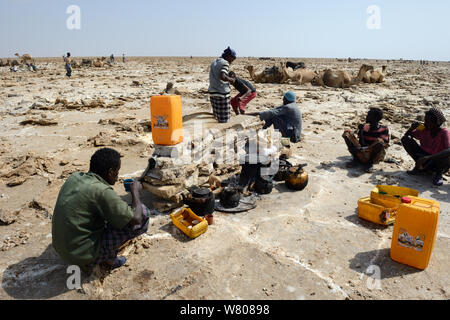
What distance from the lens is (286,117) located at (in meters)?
5.95

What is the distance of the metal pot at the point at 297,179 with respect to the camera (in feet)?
14.2

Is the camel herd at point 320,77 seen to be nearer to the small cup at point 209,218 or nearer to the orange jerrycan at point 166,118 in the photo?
the orange jerrycan at point 166,118

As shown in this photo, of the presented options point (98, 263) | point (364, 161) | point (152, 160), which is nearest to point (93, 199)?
point (98, 263)

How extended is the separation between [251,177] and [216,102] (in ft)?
5.93

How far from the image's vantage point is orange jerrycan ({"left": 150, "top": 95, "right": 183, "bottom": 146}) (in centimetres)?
339

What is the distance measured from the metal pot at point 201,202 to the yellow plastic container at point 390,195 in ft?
6.61

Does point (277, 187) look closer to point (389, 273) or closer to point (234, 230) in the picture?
point (234, 230)

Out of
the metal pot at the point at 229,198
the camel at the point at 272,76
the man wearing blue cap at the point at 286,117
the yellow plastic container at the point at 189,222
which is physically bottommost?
the yellow plastic container at the point at 189,222

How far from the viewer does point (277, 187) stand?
452cm

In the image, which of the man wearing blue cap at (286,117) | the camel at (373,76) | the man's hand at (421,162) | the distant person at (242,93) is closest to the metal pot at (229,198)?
the man wearing blue cap at (286,117)

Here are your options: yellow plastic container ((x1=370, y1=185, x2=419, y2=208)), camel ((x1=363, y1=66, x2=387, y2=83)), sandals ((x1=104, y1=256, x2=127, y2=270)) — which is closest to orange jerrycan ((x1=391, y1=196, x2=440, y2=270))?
yellow plastic container ((x1=370, y1=185, x2=419, y2=208))

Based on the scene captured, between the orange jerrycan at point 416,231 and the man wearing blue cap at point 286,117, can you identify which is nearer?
the orange jerrycan at point 416,231

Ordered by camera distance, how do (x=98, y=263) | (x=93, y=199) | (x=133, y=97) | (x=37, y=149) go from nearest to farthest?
(x=93, y=199), (x=98, y=263), (x=37, y=149), (x=133, y=97)
